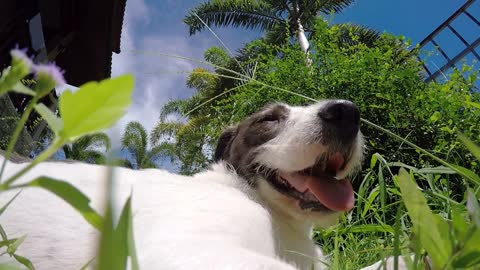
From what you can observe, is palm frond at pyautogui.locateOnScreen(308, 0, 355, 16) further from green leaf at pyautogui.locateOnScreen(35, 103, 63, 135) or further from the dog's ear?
green leaf at pyautogui.locateOnScreen(35, 103, 63, 135)

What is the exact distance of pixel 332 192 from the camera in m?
2.27

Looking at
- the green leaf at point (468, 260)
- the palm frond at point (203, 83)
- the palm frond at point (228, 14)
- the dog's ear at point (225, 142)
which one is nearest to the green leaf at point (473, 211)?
the green leaf at point (468, 260)

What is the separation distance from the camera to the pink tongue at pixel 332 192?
2.23 m

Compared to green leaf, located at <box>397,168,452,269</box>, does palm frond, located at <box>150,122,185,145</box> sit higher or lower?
higher

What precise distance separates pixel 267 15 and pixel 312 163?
18800 mm

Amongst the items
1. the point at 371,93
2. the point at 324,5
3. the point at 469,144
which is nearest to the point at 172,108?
the point at 324,5

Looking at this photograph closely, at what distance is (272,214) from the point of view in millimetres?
2262

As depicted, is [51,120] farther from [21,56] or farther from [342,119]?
[342,119]

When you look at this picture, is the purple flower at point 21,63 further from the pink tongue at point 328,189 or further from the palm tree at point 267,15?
the palm tree at point 267,15

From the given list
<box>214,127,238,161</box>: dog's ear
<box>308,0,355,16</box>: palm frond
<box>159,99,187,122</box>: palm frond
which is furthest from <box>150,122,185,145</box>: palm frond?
<box>214,127,238,161</box>: dog's ear

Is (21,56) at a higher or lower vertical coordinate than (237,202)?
lower

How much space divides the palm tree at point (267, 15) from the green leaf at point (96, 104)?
1905 centimetres

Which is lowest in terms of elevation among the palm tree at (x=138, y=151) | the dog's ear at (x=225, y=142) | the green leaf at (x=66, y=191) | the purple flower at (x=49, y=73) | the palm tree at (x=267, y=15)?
the green leaf at (x=66, y=191)

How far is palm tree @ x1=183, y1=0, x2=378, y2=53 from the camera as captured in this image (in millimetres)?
19312
